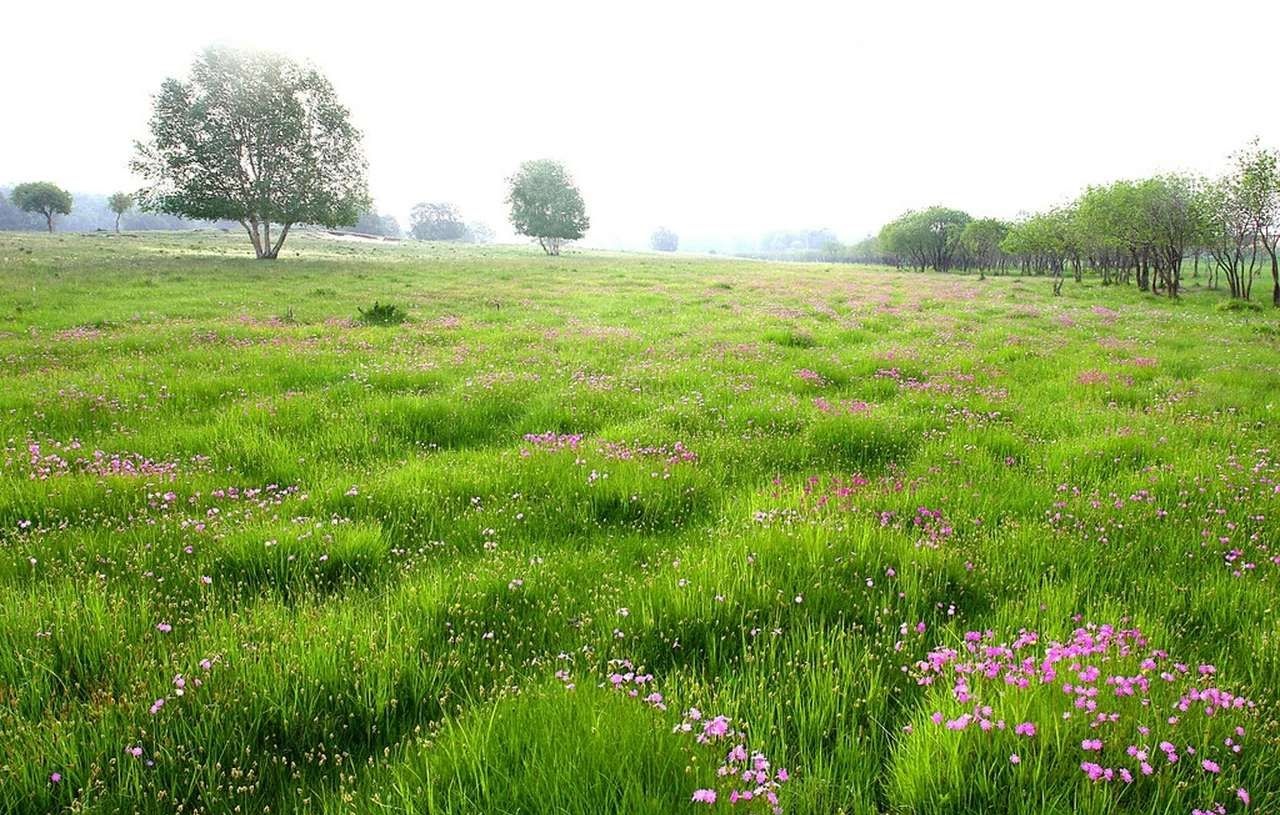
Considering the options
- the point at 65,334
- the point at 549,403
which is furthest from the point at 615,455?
the point at 65,334

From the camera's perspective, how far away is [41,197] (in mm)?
112688

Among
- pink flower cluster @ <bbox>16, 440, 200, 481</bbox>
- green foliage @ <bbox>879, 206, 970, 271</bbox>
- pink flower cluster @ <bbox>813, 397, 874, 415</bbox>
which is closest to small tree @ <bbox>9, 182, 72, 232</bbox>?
pink flower cluster @ <bbox>16, 440, 200, 481</bbox>

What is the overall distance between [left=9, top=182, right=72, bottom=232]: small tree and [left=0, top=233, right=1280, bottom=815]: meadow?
14853cm

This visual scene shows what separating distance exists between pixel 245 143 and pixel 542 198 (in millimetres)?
57337

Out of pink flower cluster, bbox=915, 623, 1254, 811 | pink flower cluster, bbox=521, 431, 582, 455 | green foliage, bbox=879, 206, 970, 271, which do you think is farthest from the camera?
green foliage, bbox=879, 206, 970, 271

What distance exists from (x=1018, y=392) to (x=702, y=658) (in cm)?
1026

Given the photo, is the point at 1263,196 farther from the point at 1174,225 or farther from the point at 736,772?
the point at 736,772

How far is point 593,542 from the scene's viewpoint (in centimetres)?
523

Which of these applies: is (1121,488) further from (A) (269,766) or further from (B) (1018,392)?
(A) (269,766)

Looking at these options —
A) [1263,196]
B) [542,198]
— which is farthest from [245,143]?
[1263,196]

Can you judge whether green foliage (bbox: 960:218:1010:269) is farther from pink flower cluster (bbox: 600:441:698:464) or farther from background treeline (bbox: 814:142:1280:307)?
pink flower cluster (bbox: 600:441:698:464)

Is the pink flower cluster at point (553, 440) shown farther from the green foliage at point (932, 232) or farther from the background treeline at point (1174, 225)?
the green foliage at point (932, 232)

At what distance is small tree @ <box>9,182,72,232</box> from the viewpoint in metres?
112

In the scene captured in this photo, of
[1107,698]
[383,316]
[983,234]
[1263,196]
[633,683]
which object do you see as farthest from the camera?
[983,234]
